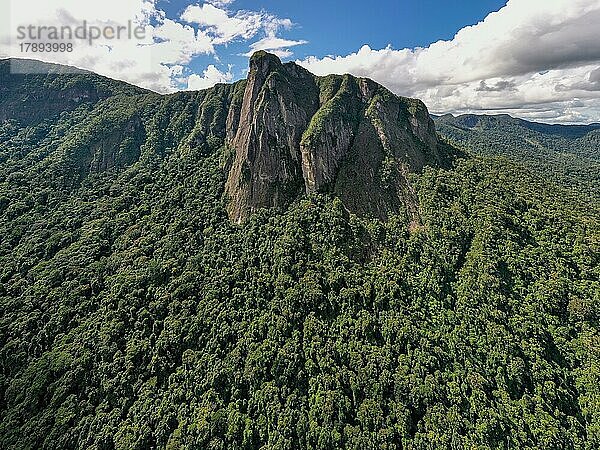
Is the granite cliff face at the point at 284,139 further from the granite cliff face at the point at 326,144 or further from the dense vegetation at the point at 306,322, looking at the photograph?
the dense vegetation at the point at 306,322

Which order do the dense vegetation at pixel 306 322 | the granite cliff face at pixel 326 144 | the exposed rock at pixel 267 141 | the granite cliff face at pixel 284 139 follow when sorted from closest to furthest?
1. the dense vegetation at pixel 306 322
2. the granite cliff face at pixel 326 144
3. the granite cliff face at pixel 284 139
4. the exposed rock at pixel 267 141

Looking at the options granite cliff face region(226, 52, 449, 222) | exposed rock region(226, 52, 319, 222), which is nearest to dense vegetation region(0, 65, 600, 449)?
granite cliff face region(226, 52, 449, 222)

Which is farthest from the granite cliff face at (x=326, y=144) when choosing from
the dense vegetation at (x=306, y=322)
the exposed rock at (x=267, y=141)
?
the dense vegetation at (x=306, y=322)

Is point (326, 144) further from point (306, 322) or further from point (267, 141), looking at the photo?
point (306, 322)

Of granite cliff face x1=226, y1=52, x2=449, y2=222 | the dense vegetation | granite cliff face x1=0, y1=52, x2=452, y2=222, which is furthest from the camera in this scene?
granite cliff face x1=0, y1=52, x2=452, y2=222

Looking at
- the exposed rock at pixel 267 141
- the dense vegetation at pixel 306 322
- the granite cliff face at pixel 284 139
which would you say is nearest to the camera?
the dense vegetation at pixel 306 322

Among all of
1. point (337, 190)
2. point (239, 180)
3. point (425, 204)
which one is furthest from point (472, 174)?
point (239, 180)

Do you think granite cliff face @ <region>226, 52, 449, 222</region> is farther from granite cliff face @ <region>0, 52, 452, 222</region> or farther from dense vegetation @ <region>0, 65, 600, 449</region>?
dense vegetation @ <region>0, 65, 600, 449</region>
